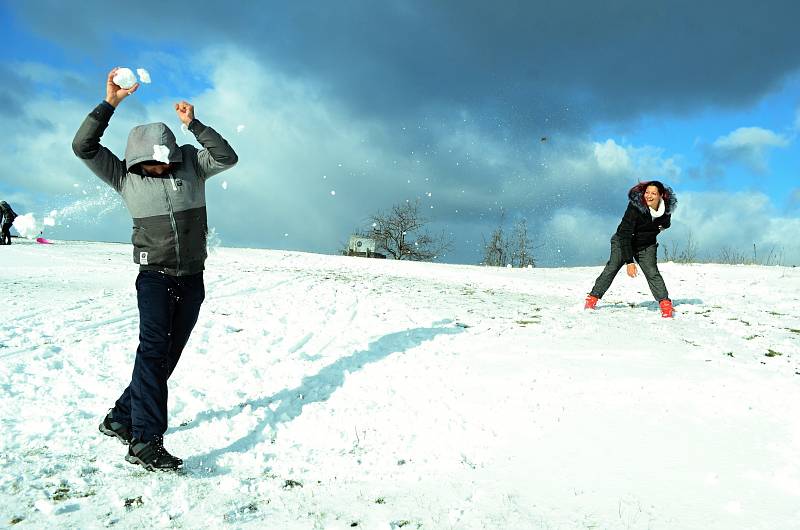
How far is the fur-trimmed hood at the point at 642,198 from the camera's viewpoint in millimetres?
8867

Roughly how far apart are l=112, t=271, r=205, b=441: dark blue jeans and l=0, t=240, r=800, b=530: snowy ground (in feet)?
1.06

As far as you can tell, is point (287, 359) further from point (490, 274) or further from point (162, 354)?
point (490, 274)

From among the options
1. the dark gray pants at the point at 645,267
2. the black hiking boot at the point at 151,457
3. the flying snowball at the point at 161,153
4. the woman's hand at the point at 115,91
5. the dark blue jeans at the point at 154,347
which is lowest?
the black hiking boot at the point at 151,457

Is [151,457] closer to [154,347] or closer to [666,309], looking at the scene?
[154,347]

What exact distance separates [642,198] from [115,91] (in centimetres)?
799

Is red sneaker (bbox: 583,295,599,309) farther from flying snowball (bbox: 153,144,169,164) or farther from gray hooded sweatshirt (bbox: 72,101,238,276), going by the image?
flying snowball (bbox: 153,144,169,164)

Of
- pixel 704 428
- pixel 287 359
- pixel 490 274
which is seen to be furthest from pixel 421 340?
pixel 490 274

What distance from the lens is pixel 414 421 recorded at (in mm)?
4598

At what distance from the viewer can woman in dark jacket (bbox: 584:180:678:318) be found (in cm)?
885

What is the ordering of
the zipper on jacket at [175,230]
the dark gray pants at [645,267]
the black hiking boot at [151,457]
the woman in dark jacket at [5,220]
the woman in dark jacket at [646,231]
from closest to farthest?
the black hiking boot at [151,457], the zipper on jacket at [175,230], the woman in dark jacket at [646,231], the dark gray pants at [645,267], the woman in dark jacket at [5,220]

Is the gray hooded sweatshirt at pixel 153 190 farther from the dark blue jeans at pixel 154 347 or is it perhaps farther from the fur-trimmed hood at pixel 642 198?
the fur-trimmed hood at pixel 642 198

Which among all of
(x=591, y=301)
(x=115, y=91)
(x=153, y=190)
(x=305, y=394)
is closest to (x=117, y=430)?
(x=305, y=394)

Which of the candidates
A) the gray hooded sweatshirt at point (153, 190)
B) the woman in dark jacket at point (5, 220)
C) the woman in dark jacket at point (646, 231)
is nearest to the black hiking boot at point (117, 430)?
the gray hooded sweatshirt at point (153, 190)

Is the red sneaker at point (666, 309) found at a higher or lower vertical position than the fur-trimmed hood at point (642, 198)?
lower
